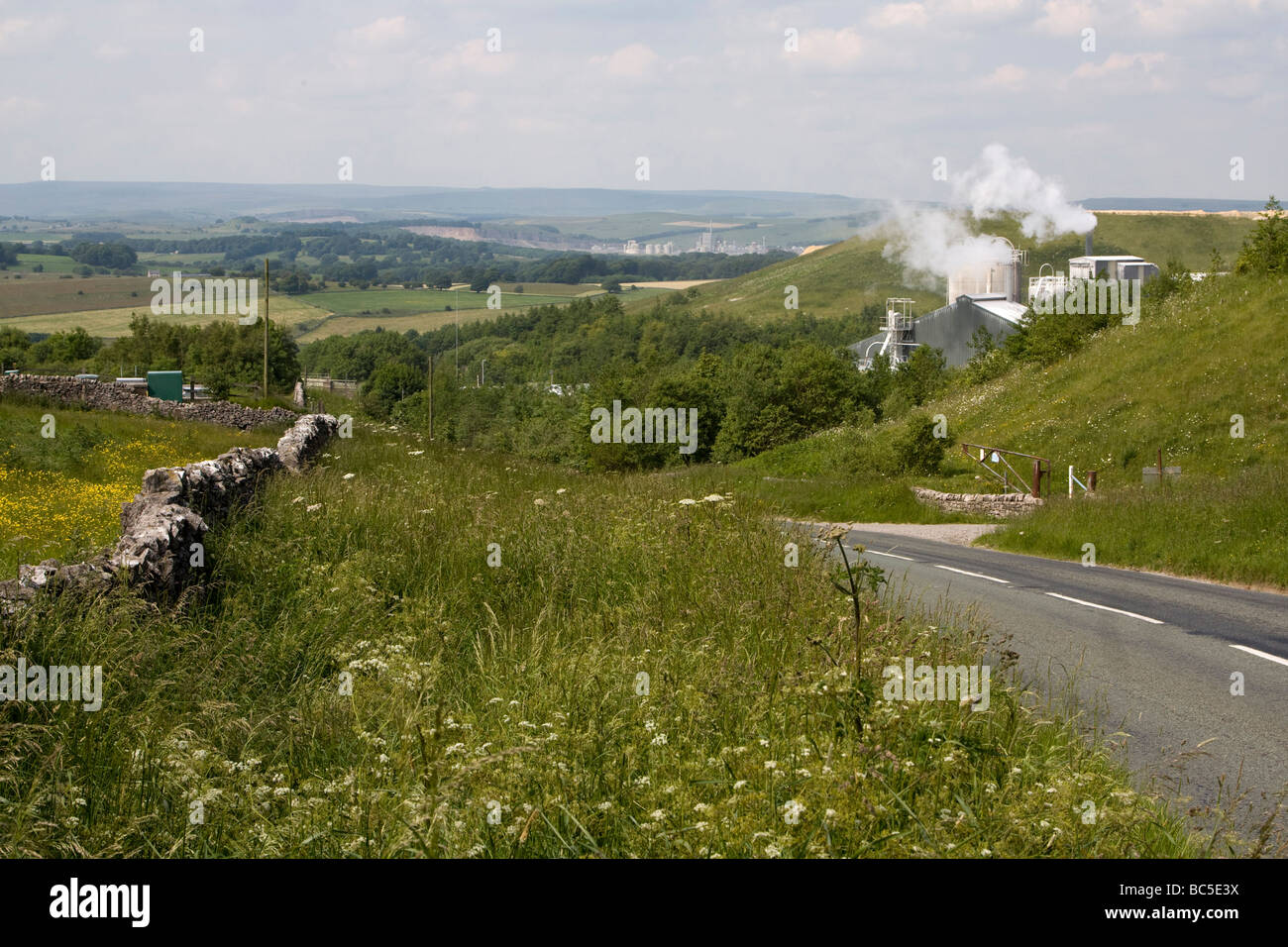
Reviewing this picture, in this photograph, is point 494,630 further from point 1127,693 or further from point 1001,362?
point 1001,362

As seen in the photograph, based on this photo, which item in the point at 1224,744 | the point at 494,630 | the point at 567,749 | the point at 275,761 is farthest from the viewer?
the point at 494,630

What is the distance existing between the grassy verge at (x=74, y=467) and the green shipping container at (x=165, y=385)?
1926 centimetres

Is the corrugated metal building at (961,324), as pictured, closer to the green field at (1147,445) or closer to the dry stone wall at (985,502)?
the green field at (1147,445)

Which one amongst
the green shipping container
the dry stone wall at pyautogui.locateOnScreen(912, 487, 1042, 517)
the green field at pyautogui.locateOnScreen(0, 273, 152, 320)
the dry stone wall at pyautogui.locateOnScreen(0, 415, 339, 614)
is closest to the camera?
the dry stone wall at pyautogui.locateOnScreen(0, 415, 339, 614)

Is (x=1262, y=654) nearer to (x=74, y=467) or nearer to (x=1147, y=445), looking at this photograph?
(x=74, y=467)

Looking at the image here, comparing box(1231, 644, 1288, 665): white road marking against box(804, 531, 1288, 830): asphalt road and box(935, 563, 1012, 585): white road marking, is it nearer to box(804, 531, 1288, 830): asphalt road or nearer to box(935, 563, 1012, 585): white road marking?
box(804, 531, 1288, 830): asphalt road

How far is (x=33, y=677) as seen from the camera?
514 cm

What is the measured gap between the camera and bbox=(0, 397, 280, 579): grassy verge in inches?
367

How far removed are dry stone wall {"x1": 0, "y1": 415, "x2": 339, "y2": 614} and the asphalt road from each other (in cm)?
531

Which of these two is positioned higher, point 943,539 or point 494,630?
point 494,630

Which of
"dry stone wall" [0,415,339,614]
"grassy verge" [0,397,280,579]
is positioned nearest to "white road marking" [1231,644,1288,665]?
"dry stone wall" [0,415,339,614]

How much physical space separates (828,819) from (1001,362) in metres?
60.4

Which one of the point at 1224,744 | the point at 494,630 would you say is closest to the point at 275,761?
the point at 494,630

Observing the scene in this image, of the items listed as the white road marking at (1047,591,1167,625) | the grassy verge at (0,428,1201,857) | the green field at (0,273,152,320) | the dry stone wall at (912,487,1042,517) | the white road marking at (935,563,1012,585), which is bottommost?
the dry stone wall at (912,487,1042,517)
